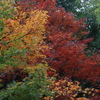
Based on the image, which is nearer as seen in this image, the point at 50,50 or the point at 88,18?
the point at 50,50

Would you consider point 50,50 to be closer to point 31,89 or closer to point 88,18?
point 31,89

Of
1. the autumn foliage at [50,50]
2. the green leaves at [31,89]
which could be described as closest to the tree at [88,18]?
the autumn foliage at [50,50]

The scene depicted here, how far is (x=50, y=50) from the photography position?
9.13 m

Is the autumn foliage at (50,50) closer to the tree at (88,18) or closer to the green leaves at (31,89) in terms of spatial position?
the green leaves at (31,89)

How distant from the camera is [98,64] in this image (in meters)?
10.1

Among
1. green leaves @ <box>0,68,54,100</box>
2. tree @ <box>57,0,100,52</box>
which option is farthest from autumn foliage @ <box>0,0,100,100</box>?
Answer: tree @ <box>57,0,100,52</box>

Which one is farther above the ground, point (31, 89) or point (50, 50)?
point (50, 50)

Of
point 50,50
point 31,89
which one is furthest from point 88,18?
point 31,89

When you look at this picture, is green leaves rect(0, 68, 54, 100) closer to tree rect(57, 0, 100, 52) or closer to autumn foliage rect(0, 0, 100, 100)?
autumn foliage rect(0, 0, 100, 100)

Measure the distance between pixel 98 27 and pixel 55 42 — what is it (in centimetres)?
1148

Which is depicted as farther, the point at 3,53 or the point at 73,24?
the point at 73,24

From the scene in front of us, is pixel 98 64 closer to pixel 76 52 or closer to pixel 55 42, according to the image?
pixel 76 52

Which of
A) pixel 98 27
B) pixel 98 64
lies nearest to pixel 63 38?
pixel 98 64

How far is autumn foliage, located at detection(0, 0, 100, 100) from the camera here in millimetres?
6020
